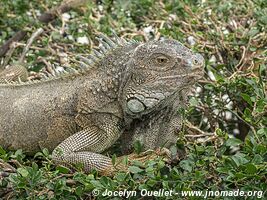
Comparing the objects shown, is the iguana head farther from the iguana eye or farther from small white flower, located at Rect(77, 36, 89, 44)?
small white flower, located at Rect(77, 36, 89, 44)

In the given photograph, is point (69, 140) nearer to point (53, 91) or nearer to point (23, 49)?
point (53, 91)

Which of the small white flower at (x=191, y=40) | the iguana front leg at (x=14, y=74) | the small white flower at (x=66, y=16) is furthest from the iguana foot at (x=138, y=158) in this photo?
the small white flower at (x=66, y=16)

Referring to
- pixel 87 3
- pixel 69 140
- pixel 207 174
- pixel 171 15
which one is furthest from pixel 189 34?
pixel 207 174

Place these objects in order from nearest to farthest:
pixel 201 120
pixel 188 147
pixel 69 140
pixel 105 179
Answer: pixel 105 179
pixel 188 147
pixel 69 140
pixel 201 120

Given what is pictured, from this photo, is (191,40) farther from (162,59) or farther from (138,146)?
(138,146)

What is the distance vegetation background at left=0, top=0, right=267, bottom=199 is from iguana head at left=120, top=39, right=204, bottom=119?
0.24 metres

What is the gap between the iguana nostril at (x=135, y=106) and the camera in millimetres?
3759

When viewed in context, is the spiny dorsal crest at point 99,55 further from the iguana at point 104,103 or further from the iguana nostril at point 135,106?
the iguana nostril at point 135,106

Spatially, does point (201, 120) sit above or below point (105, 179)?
below

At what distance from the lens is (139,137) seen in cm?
389

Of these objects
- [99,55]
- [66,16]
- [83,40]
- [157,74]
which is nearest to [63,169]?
[157,74]

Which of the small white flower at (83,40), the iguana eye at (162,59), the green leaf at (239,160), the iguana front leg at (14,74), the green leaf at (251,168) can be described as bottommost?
the small white flower at (83,40)

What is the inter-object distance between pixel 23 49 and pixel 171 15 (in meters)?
1.11

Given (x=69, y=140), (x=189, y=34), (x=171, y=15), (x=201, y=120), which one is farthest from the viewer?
(x=171, y=15)
